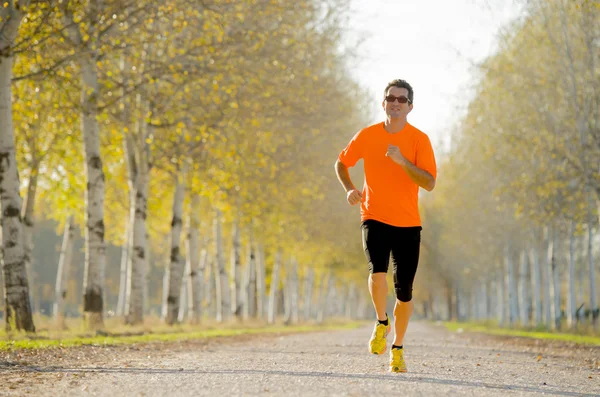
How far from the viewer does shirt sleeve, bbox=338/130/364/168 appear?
7.94 m

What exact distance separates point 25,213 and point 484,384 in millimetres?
20744

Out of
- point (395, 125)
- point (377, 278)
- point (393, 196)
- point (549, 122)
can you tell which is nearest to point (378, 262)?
point (377, 278)

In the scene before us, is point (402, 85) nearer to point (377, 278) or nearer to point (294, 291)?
point (377, 278)

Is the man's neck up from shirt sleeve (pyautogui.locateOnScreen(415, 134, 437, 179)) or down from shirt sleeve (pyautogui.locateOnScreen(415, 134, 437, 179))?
up

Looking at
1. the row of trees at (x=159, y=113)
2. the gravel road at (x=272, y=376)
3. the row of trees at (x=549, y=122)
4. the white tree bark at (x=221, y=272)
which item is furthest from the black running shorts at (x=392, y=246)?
the white tree bark at (x=221, y=272)

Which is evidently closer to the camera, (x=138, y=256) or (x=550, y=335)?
(x=138, y=256)

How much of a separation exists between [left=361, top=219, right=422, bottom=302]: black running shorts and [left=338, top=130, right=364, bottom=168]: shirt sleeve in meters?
0.66

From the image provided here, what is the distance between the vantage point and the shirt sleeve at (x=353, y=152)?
794 centimetres

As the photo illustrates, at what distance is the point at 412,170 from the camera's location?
24.4 feet

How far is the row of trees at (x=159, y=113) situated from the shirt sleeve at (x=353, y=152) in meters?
7.20

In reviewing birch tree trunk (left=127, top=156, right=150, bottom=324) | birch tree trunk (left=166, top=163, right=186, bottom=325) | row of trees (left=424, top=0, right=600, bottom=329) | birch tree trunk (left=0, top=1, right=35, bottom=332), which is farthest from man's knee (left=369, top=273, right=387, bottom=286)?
birch tree trunk (left=166, top=163, right=186, bottom=325)

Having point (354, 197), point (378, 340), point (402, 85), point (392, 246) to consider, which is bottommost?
point (378, 340)

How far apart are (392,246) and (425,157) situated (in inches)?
32.9

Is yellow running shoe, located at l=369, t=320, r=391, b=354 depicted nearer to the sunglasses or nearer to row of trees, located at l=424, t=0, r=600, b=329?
the sunglasses
